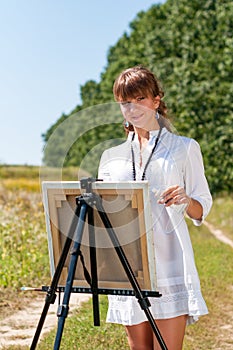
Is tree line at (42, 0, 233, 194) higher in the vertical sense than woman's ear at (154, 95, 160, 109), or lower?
higher

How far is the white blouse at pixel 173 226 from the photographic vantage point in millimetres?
3475

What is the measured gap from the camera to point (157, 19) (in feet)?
111

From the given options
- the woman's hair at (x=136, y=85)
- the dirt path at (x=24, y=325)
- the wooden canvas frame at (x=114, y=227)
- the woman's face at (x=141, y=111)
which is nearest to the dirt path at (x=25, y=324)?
the dirt path at (x=24, y=325)

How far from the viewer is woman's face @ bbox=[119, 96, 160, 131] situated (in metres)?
3.50

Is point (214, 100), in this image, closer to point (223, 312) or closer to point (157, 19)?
point (157, 19)

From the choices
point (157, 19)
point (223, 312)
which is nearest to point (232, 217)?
point (223, 312)

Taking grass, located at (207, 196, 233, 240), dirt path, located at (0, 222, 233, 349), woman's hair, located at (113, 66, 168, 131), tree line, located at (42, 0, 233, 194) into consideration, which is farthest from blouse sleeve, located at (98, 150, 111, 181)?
tree line, located at (42, 0, 233, 194)

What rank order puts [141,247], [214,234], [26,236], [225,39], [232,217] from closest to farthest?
1. [141,247]
2. [26,236]
3. [214,234]
4. [232,217]
5. [225,39]

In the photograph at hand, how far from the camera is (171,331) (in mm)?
3477

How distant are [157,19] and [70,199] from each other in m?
31.3

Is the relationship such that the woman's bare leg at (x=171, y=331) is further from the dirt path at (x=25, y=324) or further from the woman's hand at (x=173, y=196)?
the dirt path at (x=25, y=324)

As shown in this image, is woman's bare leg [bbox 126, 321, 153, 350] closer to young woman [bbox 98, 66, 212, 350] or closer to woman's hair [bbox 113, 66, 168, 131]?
young woman [bbox 98, 66, 212, 350]

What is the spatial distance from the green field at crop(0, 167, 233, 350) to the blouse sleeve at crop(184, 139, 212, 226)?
52 cm

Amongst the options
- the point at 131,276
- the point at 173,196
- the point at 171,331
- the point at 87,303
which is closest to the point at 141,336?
the point at 171,331
